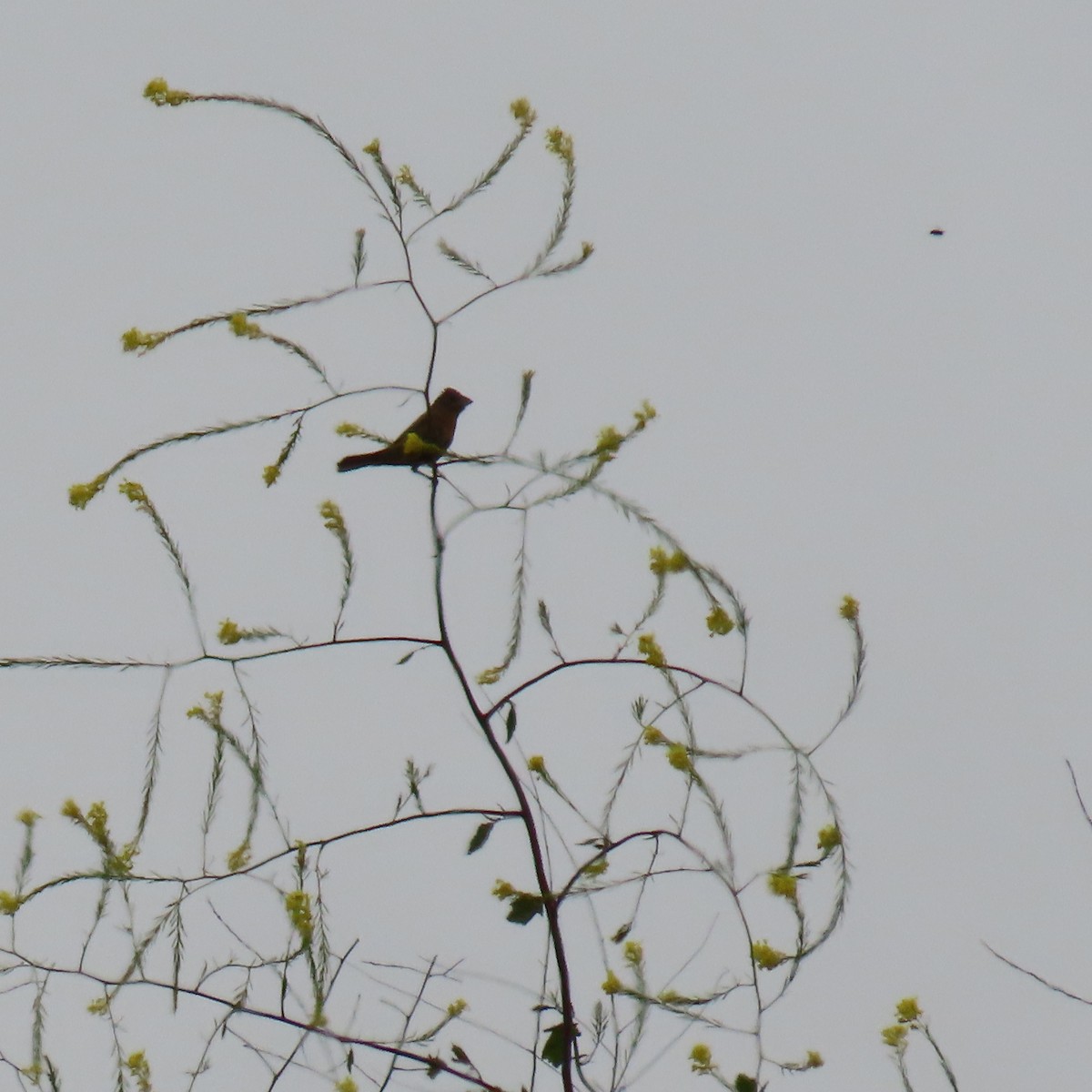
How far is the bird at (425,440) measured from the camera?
6.13 ft

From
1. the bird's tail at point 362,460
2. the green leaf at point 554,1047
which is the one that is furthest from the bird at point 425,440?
the green leaf at point 554,1047

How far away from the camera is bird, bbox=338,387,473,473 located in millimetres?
1869

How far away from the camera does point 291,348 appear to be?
1.86 m

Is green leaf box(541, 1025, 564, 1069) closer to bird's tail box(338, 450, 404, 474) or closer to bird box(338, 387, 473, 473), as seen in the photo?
bird box(338, 387, 473, 473)

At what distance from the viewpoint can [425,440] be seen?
2.13 m

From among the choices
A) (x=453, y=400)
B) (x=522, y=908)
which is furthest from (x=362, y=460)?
(x=522, y=908)

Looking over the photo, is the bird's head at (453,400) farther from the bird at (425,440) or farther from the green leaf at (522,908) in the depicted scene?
the green leaf at (522,908)

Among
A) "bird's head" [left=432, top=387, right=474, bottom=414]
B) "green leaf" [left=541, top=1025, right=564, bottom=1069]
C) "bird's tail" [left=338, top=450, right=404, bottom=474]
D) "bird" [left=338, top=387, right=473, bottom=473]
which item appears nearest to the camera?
"green leaf" [left=541, top=1025, right=564, bottom=1069]

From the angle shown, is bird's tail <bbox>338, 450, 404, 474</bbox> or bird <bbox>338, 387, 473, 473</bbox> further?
bird's tail <bbox>338, 450, 404, 474</bbox>

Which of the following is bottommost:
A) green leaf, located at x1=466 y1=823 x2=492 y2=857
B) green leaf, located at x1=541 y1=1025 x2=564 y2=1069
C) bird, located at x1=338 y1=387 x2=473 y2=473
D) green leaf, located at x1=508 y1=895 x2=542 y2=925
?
green leaf, located at x1=541 y1=1025 x2=564 y2=1069

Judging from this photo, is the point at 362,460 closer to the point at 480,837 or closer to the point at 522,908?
the point at 480,837

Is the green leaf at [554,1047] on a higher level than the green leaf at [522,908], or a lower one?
lower

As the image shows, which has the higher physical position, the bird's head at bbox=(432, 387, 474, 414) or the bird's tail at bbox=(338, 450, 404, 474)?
the bird's head at bbox=(432, 387, 474, 414)

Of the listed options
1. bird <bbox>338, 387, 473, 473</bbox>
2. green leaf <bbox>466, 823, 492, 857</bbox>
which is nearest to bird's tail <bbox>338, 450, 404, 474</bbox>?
bird <bbox>338, 387, 473, 473</bbox>
